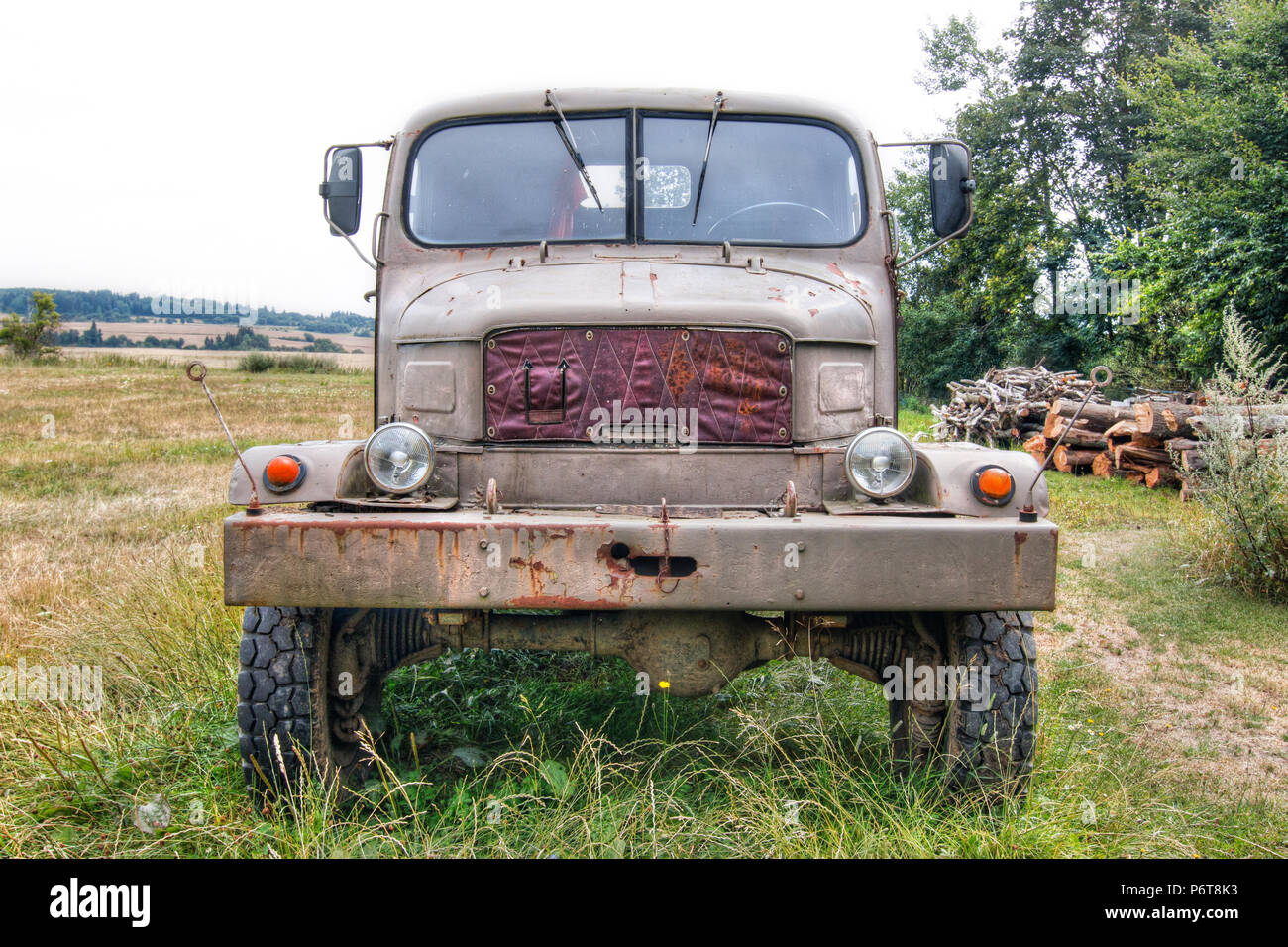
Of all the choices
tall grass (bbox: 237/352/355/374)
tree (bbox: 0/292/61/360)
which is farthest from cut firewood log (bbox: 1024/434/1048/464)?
tree (bbox: 0/292/61/360)

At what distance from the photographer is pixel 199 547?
6.15 metres

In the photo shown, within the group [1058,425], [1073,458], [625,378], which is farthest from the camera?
[1058,425]

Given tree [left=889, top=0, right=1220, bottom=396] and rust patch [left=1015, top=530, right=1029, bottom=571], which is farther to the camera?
tree [left=889, top=0, right=1220, bottom=396]

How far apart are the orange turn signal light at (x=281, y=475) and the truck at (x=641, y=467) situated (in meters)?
0.01

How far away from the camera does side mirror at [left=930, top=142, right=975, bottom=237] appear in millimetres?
4340

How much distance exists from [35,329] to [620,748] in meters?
56.0

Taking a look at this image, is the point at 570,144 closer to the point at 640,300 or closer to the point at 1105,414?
the point at 640,300

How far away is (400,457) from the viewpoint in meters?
3.18

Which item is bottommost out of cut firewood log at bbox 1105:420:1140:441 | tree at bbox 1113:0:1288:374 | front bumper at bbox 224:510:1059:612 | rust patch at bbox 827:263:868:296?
front bumper at bbox 224:510:1059:612

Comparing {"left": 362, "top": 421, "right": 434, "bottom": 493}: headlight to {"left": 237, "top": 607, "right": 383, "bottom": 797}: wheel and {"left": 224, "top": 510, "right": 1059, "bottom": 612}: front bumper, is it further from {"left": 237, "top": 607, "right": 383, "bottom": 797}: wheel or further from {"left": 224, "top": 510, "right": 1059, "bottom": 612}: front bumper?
{"left": 237, "top": 607, "right": 383, "bottom": 797}: wheel

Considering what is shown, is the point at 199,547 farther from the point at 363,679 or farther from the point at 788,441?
the point at 788,441

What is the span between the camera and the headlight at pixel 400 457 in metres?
3.17

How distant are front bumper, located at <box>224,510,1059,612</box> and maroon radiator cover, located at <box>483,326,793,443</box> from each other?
68 cm

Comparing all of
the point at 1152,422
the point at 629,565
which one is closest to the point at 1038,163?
the point at 1152,422
